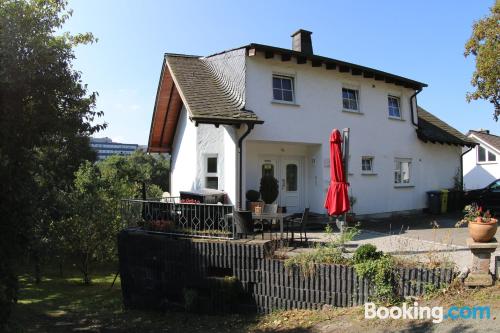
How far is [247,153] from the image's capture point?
14.4 m

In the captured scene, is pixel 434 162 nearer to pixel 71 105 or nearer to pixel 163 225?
pixel 163 225

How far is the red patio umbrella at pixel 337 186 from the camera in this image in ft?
31.3

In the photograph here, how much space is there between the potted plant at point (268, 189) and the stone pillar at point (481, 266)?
751 centimetres

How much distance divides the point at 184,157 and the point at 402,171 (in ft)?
31.3

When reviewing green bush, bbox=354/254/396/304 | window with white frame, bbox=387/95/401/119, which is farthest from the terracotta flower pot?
window with white frame, bbox=387/95/401/119

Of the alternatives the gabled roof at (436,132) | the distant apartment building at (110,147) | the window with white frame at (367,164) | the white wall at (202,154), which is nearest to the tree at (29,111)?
the white wall at (202,154)

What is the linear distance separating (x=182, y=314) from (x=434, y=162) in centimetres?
1505

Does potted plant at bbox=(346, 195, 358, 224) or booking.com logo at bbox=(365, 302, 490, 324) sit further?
potted plant at bbox=(346, 195, 358, 224)

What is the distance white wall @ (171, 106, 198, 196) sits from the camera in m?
14.9

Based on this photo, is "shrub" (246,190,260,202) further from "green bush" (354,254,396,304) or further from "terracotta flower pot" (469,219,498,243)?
"terracotta flower pot" (469,219,498,243)

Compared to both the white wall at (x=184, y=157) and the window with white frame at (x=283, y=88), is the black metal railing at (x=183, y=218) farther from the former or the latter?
the window with white frame at (x=283, y=88)

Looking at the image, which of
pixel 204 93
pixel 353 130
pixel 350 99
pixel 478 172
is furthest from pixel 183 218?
pixel 478 172

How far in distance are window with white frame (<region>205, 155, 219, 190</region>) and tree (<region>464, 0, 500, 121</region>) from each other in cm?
1000

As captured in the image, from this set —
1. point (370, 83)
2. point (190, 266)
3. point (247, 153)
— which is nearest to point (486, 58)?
point (370, 83)
